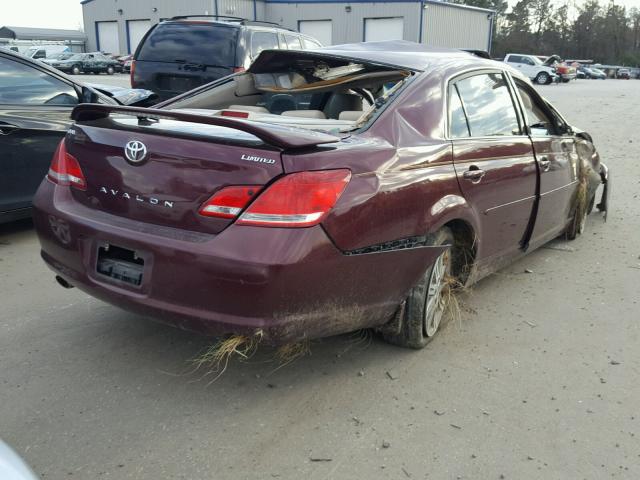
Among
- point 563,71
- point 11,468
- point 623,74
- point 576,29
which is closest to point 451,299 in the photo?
point 11,468

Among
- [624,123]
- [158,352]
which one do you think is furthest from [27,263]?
[624,123]

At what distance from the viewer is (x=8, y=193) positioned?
17.0 feet

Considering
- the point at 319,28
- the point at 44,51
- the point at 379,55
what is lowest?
the point at 379,55

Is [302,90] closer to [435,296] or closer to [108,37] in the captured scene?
[435,296]

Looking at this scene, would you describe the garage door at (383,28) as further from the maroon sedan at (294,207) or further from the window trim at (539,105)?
the maroon sedan at (294,207)

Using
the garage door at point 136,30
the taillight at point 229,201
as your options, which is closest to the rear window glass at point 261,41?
the taillight at point 229,201

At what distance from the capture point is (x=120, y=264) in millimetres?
2879

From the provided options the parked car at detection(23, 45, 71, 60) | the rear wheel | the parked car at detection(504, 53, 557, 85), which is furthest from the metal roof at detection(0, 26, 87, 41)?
the rear wheel

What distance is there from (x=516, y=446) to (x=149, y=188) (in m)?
1.99

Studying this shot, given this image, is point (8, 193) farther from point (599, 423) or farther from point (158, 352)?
point (599, 423)

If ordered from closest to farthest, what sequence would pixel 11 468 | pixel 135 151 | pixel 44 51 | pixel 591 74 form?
pixel 11 468 → pixel 135 151 → pixel 44 51 → pixel 591 74

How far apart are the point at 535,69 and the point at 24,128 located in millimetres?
43830

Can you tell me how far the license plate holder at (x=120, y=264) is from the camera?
9.21 ft

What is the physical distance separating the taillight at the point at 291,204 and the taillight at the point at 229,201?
0.13 feet
